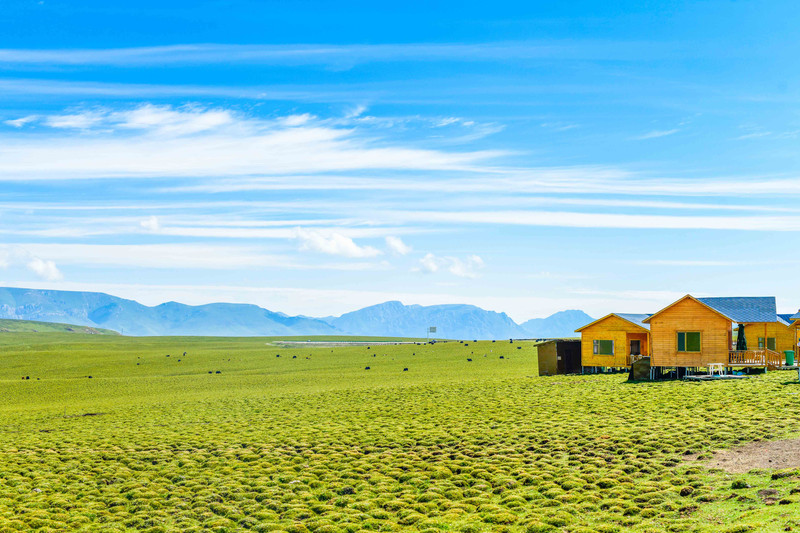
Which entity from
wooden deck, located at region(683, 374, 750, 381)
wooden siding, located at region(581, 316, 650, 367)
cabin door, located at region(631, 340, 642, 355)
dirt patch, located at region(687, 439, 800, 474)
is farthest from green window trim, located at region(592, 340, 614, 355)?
dirt patch, located at region(687, 439, 800, 474)

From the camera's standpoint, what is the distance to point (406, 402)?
1815 inches

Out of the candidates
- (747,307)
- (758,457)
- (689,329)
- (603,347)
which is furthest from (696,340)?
(758,457)

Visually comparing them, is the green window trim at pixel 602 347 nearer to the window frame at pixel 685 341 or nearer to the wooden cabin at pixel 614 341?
the wooden cabin at pixel 614 341

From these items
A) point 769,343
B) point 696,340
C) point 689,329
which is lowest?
point 769,343

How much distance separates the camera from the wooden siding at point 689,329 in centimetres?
5106

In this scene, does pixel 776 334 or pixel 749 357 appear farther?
pixel 776 334

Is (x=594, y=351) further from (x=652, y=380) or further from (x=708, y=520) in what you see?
(x=708, y=520)

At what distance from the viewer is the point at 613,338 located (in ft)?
201

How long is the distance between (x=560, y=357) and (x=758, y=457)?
42700 mm

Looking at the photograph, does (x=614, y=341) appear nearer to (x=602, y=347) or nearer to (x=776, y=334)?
(x=602, y=347)

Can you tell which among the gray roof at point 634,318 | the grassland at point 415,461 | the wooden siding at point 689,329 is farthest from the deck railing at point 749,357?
the gray roof at point 634,318

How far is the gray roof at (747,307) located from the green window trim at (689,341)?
9078 millimetres

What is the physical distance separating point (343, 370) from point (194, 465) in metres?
61.8

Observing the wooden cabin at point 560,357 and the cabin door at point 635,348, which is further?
the wooden cabin at point 560,357
